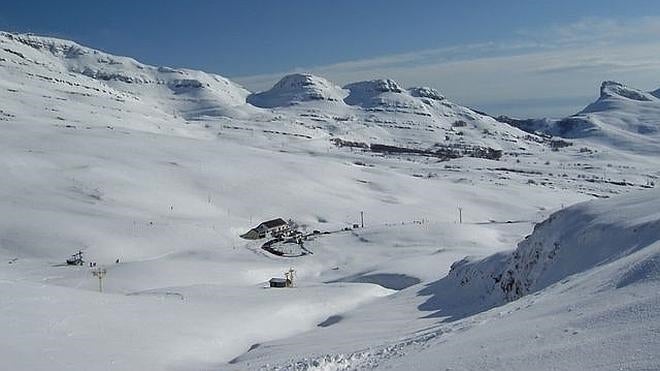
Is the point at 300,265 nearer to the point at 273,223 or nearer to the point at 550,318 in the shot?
the point at 273,223

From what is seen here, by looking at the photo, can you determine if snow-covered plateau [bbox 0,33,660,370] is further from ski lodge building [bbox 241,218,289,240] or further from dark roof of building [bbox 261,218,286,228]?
dark roof of building [bbox 261,218,286,228]

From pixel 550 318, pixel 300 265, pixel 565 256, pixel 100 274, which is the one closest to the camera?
pixel 550 318

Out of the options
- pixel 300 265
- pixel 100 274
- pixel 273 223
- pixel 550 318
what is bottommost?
pixel 300 265

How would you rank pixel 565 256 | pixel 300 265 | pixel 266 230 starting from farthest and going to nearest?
1. pixel 266 230
2. pixel 300 265
3. pixel 565 256

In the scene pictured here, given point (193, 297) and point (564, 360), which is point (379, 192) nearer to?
point (193, 297)

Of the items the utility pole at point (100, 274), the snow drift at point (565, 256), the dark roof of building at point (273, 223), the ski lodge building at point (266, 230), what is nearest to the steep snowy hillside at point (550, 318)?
the snow drift at point (565, 256)

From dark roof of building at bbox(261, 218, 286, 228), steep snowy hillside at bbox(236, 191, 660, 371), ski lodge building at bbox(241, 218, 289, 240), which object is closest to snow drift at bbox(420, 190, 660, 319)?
steep snowy hillside at bbox(236, 191, 660, 371)

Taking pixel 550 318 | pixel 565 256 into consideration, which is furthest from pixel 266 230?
pixel 550 318

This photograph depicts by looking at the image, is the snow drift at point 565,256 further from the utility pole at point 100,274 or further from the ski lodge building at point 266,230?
the ski lodge building at point 266,230
